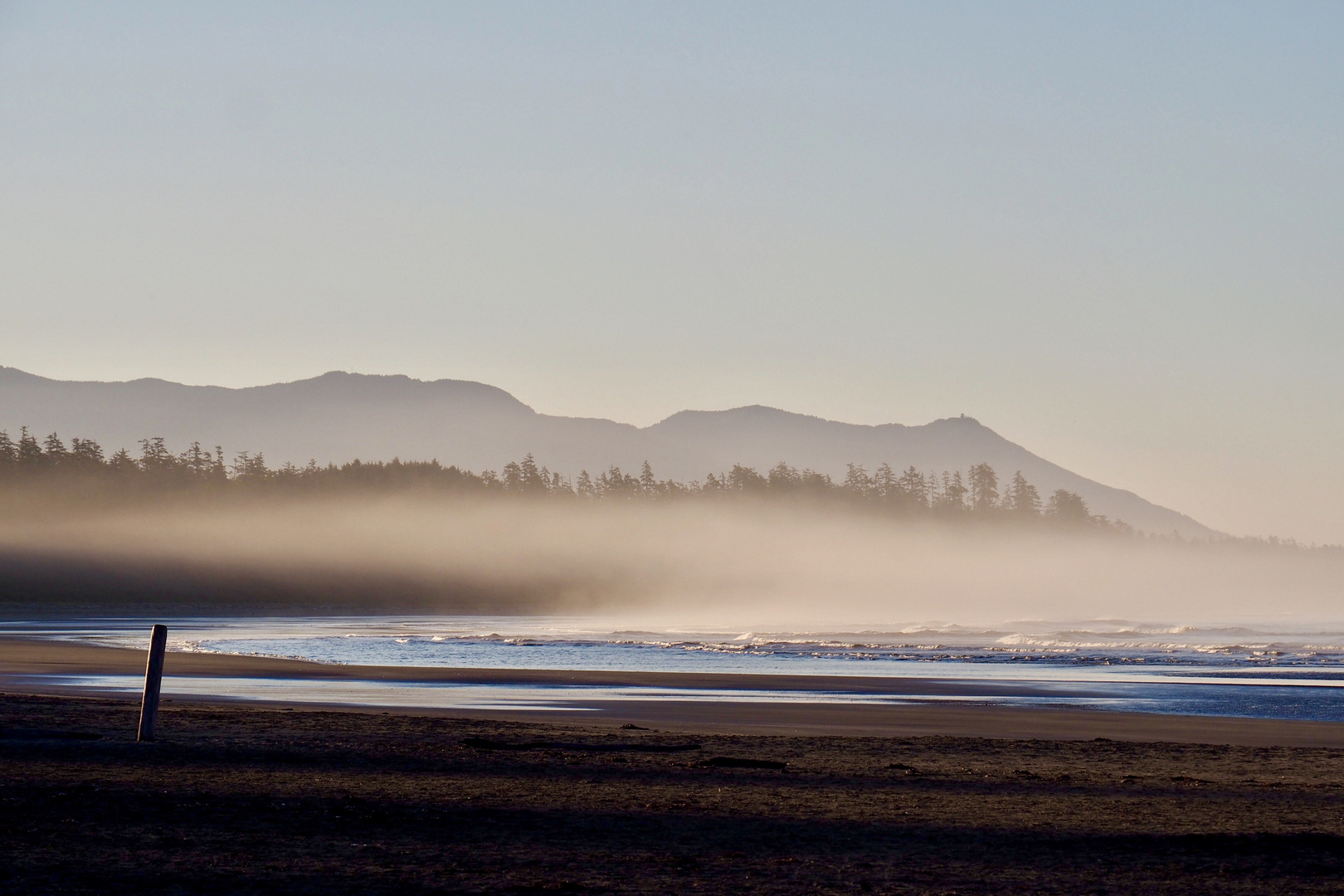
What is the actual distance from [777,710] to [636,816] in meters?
13.4

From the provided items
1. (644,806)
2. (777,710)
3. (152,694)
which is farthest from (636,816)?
(777,710)

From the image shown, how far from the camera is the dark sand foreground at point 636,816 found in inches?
329

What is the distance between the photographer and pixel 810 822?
10688 millimetres

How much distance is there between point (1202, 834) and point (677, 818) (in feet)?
13.3

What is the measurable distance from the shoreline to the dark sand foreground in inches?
121

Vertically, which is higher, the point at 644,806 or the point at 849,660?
the point at 849,660

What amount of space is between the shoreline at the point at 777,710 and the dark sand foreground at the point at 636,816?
10.0 feet

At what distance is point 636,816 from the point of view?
10867 millimetres

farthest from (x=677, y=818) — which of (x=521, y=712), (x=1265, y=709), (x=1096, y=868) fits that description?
(x=1265, y=709)

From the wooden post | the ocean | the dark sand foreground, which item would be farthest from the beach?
the ocean

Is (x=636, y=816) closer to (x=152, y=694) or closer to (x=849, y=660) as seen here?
(x=152, y=694)

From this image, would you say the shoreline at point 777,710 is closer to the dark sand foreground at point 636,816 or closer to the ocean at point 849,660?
the ocean at point 849,660

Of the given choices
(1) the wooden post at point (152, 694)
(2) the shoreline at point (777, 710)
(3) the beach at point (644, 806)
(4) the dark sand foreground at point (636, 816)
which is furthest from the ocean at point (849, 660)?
(4) the dark sand foreground at point (636, 816)

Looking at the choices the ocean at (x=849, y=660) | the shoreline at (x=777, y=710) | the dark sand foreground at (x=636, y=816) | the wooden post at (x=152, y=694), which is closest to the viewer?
the dark sand foreground at (x=636, y=816)
